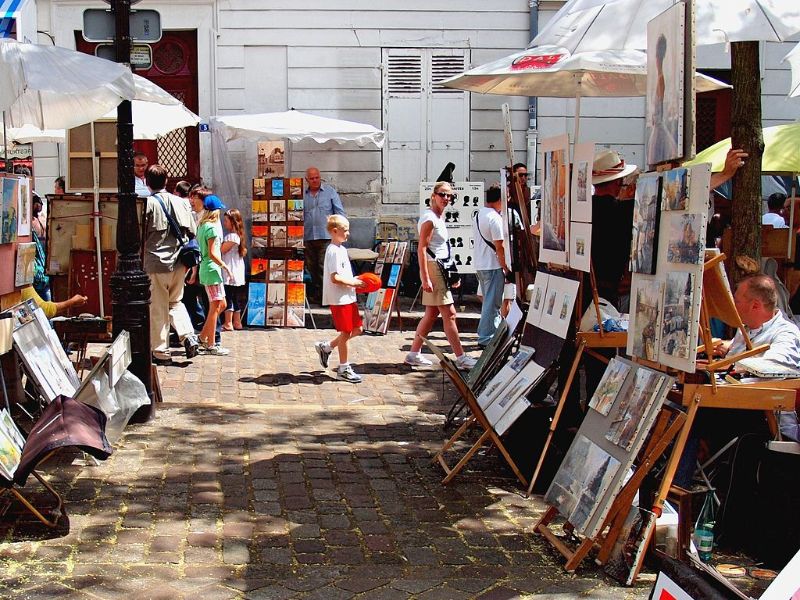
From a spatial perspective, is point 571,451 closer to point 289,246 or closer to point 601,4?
point 601,4

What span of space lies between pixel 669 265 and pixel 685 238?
0.61 feet

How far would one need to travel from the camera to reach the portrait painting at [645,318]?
461 cm

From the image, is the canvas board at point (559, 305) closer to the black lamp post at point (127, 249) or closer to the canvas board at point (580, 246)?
the canvas board at point (580, 246)

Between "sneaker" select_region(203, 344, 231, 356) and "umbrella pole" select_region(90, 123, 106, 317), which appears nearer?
"umbrella pole" select_region(90, 123, 106, 317)

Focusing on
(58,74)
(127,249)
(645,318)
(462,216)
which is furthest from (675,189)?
(462,216)

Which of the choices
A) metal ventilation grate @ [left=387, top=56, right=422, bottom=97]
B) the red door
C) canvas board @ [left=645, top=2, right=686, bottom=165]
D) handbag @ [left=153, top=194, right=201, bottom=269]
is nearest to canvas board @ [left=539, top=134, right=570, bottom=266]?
canvas board @ [left=645, top=2, right=686, bottom=165]

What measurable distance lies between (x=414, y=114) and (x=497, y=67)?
909 cm

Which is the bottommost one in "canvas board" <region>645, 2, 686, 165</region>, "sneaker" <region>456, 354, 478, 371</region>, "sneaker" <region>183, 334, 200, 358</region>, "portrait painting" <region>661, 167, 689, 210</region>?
"sneaker" <region>456, 354, 478, 371</region>

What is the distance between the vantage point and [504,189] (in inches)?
286

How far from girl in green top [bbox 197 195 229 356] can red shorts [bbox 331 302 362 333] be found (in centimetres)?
201

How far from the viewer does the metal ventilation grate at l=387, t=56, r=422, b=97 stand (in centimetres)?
1573

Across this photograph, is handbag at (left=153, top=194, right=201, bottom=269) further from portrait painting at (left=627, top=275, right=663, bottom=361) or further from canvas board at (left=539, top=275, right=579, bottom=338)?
portrait painting at (left=627, top=275, right=663, bottom=361)

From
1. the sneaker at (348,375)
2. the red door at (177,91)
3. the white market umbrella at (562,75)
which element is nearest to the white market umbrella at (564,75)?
the white market umbrella at (562,75)

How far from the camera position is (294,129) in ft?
46.0
